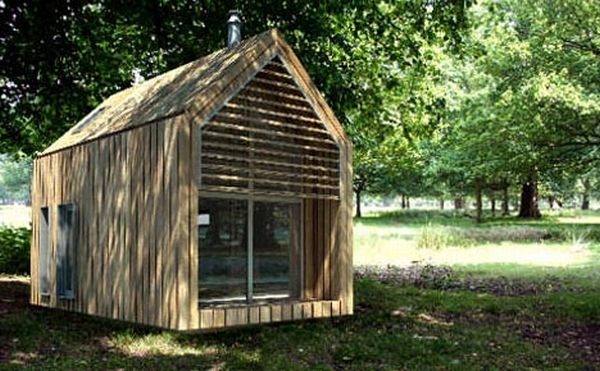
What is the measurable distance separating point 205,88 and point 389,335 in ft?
16.8

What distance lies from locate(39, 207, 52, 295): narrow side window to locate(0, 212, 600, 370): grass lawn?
63 cm

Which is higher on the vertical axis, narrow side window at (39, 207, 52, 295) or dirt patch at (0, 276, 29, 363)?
narrow side window at (39, 207, 52, 295)

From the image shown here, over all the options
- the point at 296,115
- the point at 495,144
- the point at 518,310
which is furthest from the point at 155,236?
the point at 495,144

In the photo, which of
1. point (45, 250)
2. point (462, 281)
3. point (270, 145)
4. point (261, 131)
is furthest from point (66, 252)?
point (462, 281)

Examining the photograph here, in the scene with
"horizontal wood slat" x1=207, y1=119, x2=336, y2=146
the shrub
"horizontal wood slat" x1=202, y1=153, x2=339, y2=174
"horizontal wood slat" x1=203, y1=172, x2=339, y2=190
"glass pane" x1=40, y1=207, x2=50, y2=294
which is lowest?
the shrub

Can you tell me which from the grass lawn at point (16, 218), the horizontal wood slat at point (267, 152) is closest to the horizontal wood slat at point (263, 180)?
the horizontal wood slat at point (267, 152)

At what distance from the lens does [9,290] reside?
45.5ft

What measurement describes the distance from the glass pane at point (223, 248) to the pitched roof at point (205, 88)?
1250mm

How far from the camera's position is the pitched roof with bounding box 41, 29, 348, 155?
735cm

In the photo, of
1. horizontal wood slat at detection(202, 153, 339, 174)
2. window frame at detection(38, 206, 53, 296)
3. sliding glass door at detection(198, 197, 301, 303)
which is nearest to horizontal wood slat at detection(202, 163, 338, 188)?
horizontal wood slat at detection(202, 153, 339, 174)

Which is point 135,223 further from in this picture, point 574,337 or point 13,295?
point 574,337

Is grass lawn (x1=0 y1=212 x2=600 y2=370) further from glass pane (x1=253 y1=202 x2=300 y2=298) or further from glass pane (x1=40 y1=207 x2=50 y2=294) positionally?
glass pane (x1=253 y1=202 x2=300 y2=298)

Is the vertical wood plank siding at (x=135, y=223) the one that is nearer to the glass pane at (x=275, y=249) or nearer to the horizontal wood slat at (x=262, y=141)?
the horizontal wood slat at (x=262, y=141)

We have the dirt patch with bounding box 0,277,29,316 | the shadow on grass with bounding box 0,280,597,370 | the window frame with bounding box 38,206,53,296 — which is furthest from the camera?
the dirt patch with bounding box 0,277,29,316
